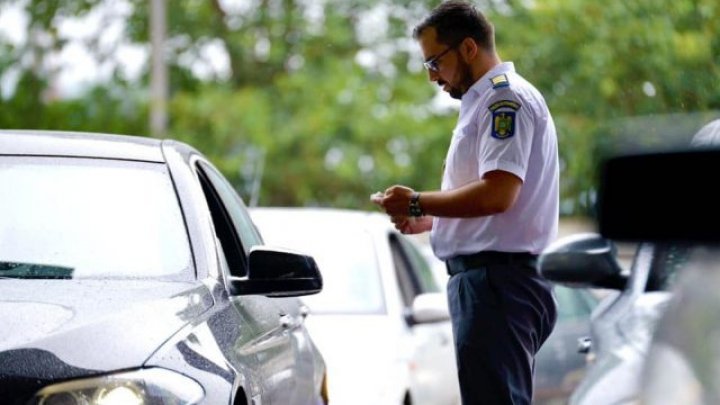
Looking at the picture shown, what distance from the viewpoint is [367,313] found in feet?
32.3

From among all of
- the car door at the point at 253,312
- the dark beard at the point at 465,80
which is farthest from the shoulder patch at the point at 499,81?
the car door at the point at 253,312

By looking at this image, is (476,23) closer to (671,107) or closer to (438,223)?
(438,223)

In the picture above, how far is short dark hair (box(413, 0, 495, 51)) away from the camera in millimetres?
6160

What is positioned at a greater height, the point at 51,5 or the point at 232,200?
the point at 51,5

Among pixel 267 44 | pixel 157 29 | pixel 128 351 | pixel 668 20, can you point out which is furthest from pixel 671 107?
pixel 128 351

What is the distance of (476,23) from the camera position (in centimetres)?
621

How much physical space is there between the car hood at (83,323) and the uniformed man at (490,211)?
0.91m

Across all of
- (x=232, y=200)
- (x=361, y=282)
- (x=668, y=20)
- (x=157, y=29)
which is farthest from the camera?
(x=157, y=29)

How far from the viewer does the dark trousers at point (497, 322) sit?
564 cm

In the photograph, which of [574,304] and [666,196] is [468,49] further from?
[574,304]

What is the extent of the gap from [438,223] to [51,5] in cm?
2778

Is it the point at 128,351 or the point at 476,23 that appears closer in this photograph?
the point at 128,351

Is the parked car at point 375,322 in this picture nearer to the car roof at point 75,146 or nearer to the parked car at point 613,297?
the car roof at point 75,146

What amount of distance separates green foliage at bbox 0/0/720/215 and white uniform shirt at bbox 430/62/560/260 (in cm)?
1975
